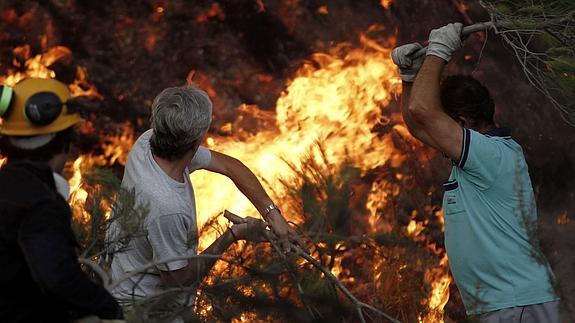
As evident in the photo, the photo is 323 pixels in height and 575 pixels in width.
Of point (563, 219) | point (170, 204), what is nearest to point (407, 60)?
point (170, 204)

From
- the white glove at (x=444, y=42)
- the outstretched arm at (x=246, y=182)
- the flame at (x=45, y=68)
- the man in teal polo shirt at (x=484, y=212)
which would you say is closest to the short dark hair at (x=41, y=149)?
the outstretched arm at (x=246, y=182)

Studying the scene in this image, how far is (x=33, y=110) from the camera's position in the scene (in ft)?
8.57

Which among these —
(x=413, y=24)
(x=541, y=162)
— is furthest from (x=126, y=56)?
(x=541, y=162)

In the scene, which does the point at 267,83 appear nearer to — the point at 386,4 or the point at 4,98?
the point at 386,4

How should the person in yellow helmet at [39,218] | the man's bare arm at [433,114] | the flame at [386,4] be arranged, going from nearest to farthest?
the person in yellow helmet at [39,218] < the man's bare arm at [433,114] < the flame at [386,4]

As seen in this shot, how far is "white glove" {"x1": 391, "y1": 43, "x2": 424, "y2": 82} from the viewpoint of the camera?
13.8 feet

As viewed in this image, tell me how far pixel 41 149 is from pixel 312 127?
4.50m

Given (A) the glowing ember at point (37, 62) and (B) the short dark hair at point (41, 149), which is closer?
(B) the short dark hair at point (41, 149)

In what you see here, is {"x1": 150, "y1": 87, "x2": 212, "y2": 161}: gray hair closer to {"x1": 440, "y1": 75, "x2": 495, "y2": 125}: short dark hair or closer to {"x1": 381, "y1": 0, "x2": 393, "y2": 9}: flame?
{"x1": 440, "y1": 75, "x2": 495, "y2": 125}: short dark hair

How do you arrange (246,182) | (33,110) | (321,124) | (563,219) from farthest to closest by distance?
1. (321,124)
2. (563,219)
3. (246,182)
4. (33,110)

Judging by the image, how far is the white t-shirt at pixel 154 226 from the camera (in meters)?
3.57

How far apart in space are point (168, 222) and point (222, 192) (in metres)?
3.34

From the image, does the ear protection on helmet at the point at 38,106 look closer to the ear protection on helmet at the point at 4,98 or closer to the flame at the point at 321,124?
the ear protection on helmet at the point at 4,98

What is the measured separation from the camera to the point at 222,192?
6.93 meters
